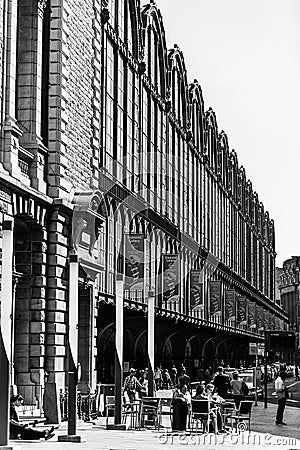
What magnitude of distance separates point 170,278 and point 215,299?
46.3 feet

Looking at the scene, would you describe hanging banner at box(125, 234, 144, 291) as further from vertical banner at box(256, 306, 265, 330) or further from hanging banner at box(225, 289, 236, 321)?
vertical banner at box(256, 306, 265, 330)

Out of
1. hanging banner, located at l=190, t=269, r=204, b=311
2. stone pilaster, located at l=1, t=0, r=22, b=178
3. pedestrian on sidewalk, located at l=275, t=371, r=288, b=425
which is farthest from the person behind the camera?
hanging banner, located at l=190, t=269, r=204, b=311

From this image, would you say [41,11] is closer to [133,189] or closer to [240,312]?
[133,189]

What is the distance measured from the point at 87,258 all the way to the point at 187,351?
47.1 m

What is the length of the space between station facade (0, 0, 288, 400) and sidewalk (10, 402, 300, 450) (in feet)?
16.7

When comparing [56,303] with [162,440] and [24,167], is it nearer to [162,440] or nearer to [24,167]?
[24,167]

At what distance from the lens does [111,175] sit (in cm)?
5641

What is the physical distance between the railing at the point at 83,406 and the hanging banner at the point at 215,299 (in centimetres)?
3171

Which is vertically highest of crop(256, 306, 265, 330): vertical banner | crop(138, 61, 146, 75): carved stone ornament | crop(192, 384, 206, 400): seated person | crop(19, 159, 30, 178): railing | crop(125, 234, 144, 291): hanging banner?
crop(138, 61, 146, 75): carved stone ornament

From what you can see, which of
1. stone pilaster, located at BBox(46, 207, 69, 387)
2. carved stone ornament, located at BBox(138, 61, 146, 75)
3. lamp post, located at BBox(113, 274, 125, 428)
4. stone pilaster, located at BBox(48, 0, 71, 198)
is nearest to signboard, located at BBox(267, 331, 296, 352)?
stone pilaster, located at BBox(46, 207, 69, 387)

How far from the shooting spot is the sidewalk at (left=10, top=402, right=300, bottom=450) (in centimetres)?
2480

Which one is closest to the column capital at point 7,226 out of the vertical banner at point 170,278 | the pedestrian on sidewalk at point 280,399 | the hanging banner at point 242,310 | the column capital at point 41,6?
the pedestrian on sidewalk at point 280,399

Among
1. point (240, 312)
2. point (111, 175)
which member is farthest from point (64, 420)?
point (240, 312)

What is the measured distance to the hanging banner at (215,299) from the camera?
6956 cm
